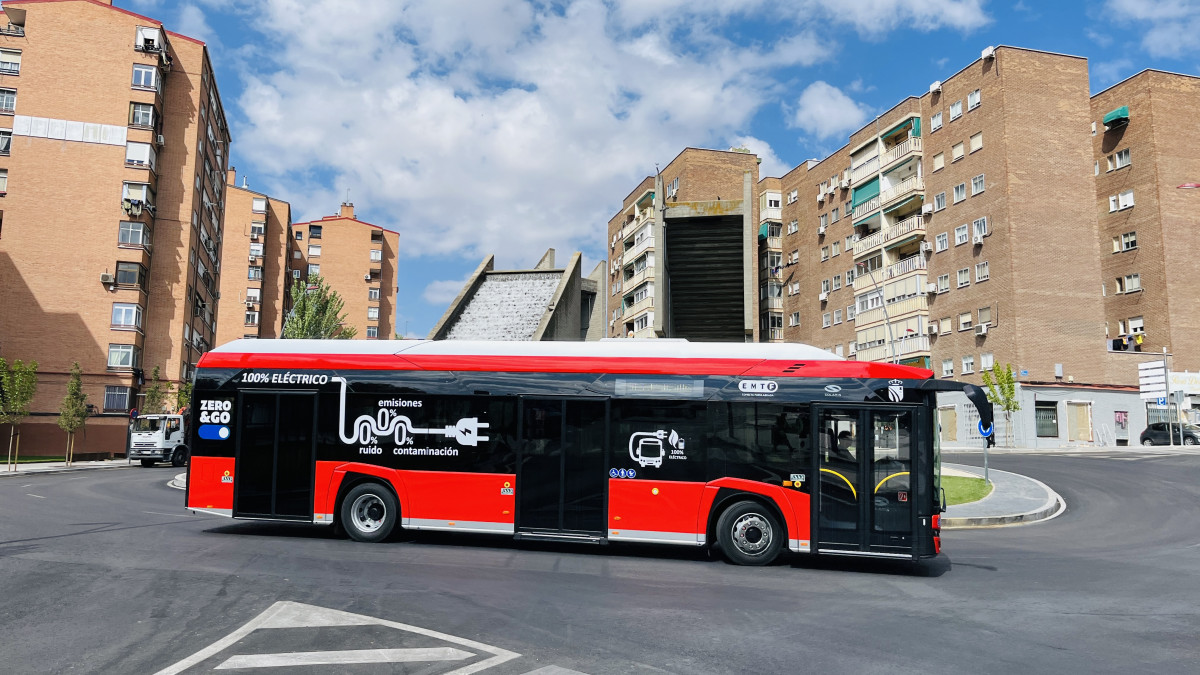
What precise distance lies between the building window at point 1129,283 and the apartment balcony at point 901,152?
52.9 ft

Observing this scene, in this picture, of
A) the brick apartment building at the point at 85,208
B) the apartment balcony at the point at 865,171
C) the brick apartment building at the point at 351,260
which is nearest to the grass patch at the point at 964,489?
the apartment balcony at the point at 865,171

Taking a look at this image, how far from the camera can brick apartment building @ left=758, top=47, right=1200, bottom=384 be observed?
48969mm

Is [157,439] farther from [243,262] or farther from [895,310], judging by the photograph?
[243,262]

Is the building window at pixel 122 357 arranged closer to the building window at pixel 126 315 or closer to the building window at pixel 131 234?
the building window at pixel 126 315

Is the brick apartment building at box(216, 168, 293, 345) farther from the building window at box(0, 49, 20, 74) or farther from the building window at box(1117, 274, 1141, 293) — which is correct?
the building window at box(1117, 274, 1141, 293)

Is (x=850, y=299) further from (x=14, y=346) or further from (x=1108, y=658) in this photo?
(x=1108, y=658)

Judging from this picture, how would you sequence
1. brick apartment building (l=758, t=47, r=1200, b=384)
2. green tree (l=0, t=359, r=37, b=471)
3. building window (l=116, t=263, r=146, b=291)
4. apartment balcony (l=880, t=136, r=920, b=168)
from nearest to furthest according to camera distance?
green tree (l=0, t=359, r=37, b=471)
building window (l=116, t=263, r=146, b=291)
brick apartment building (l=758, t=47, r=1200, b=384)
apartment balcony (l=880, t=136, r=920, b=168)

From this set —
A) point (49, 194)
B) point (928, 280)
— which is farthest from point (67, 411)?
point (928, 280)

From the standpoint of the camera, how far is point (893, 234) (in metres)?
58.0

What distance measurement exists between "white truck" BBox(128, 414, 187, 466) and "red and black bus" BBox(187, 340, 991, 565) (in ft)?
81.5

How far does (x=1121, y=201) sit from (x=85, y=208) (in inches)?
2562

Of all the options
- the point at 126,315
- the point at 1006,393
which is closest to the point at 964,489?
the point at 1006,393

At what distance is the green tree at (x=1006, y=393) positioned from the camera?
4456cm

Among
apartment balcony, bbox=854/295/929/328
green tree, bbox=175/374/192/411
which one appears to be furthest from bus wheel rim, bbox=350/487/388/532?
apartment balcony, bbox=854/295/929/328
